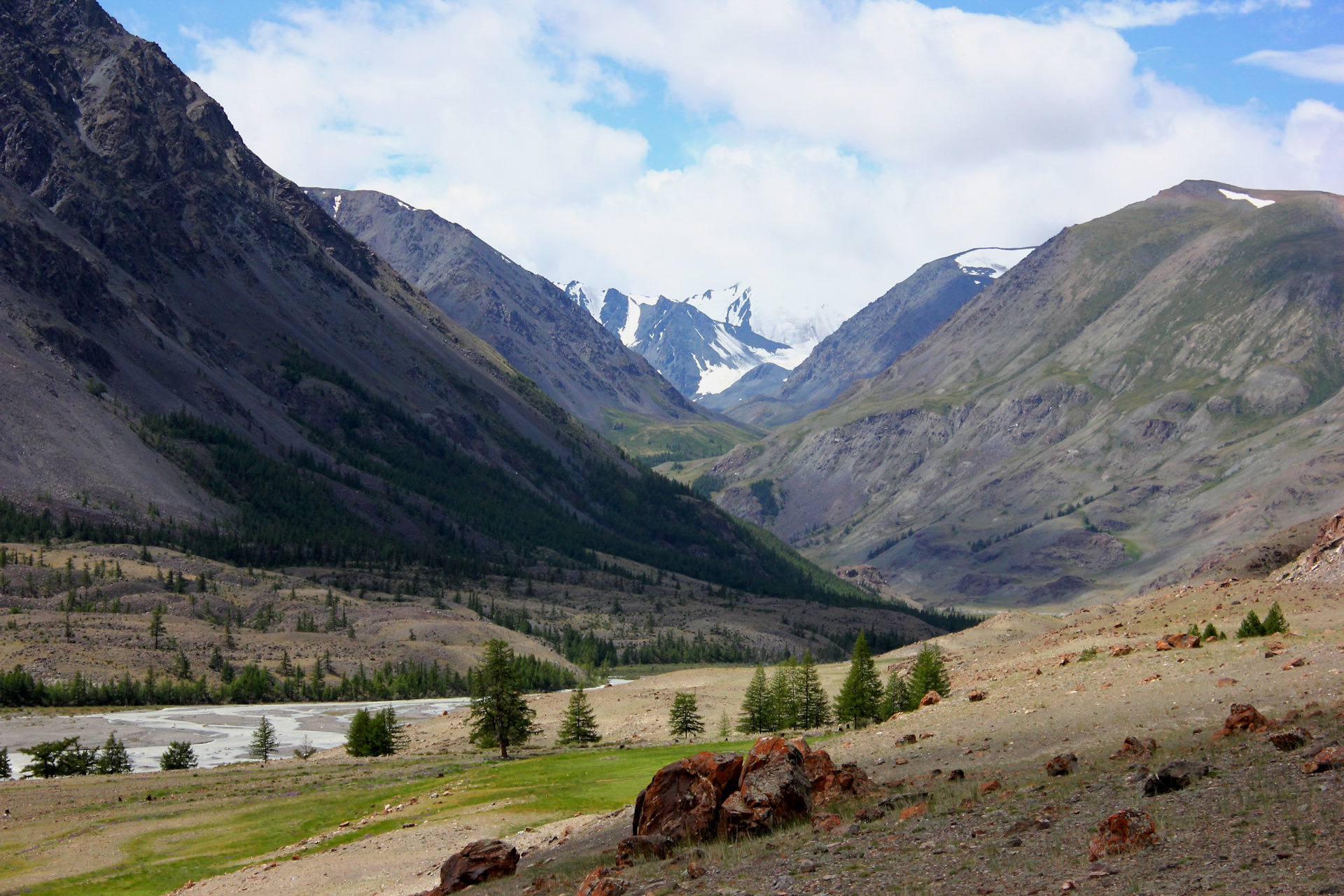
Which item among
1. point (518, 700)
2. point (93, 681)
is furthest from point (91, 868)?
point (93, 681)

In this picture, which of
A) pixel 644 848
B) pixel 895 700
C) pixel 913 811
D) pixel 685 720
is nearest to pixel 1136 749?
pixel 913 811

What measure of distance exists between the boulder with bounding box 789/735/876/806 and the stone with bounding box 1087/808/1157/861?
9.53m

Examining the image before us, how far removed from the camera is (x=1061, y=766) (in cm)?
2886

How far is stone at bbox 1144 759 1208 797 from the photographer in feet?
81.7

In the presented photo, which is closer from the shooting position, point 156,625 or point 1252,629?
point 1252,629

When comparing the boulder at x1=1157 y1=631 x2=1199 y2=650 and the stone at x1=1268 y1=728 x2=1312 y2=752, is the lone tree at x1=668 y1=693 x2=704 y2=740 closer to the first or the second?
the boulder at x1=1157 y1=631 x2=1199 y2=650

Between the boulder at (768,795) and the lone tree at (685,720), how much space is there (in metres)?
48.1

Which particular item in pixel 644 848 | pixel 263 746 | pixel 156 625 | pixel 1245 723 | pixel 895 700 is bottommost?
pixel 263 746

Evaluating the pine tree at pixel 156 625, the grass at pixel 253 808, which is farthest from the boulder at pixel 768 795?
the pine tree at pixel 156 625

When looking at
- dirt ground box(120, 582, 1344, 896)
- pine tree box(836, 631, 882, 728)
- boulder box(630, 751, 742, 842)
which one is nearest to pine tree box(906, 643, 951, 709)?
dirt ground box(120, 582, 1344, 896)

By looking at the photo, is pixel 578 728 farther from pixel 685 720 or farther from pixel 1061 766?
pixel 1061 766

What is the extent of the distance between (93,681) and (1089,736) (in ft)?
446

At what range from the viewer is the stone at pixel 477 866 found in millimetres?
31125

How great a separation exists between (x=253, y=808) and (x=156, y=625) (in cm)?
10940
